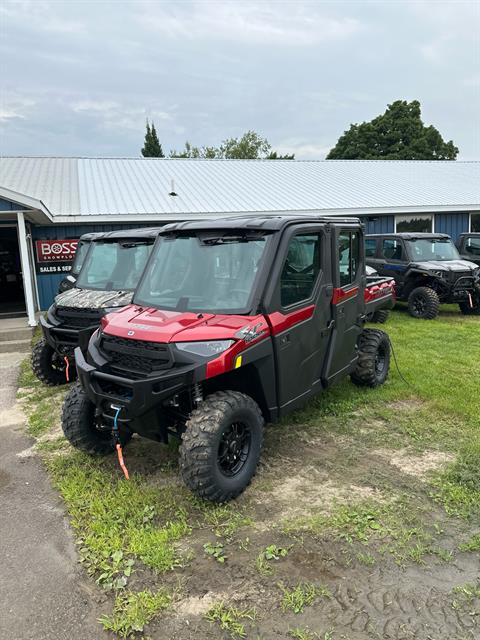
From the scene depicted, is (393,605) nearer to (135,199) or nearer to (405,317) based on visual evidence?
(405,317)

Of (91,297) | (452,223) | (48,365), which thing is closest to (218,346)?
(91,297)

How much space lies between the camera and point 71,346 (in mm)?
6230

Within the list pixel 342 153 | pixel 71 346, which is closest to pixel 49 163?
pixel 71 346

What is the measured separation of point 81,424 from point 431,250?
983cm

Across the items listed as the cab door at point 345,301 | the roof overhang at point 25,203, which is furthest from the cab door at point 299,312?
the roof overhang at point 25,203

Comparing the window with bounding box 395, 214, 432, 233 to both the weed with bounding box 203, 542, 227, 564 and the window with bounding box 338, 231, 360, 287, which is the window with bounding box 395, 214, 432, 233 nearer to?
the window with bounding box 338, 231, 360, 287

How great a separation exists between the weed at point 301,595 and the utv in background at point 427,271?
909 centimetres

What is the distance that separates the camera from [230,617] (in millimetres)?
2615

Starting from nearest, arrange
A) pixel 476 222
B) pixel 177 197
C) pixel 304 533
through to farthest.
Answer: pixel 304 533, pixel 177 197, pixel 476 222

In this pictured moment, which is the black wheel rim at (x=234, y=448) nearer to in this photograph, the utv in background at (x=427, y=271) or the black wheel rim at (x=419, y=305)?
the utv in background at (x=427, y=271)

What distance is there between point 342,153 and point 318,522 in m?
44.8

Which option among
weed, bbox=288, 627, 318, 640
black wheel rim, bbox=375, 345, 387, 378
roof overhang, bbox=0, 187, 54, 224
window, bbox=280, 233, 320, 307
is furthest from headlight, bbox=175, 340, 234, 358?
roof overhang, bbox=0, 187, 54, 224

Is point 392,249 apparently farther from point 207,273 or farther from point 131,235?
point 207,273

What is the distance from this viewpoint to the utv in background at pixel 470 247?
12.8 meters
